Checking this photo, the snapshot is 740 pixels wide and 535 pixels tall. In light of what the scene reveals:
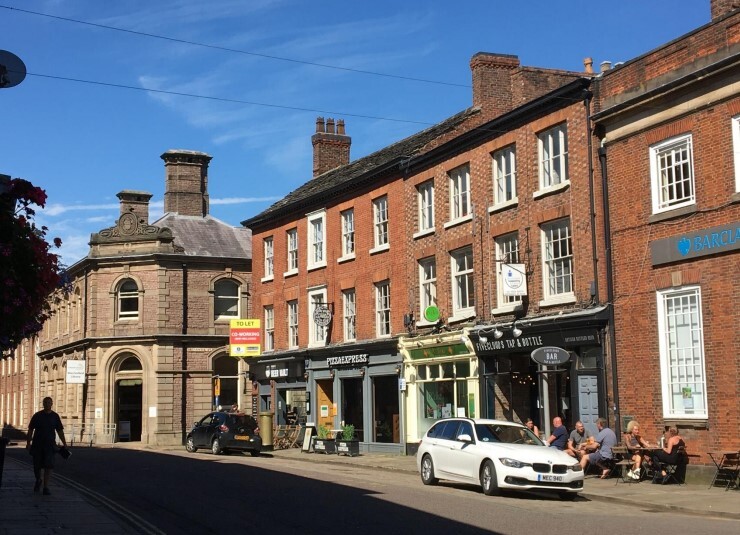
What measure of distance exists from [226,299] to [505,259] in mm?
28060

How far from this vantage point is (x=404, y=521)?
14328 mm

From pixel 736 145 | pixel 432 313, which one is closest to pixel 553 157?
pixel 736 145

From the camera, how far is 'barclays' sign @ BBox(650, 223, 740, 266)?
19750 mm

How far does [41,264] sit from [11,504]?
6.55m

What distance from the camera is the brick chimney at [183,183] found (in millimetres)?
55469

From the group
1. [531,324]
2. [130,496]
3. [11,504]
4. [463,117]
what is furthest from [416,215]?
[11,504]

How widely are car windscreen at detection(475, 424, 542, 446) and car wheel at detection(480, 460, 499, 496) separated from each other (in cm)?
70

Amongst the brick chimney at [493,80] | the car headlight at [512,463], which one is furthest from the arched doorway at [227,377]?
the car headlight at [512,463]

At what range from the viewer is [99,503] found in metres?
17.1

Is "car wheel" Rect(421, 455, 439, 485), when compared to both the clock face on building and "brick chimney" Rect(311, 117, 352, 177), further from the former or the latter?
the clock face on building

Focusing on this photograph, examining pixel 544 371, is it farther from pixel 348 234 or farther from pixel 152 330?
pixel 152 330

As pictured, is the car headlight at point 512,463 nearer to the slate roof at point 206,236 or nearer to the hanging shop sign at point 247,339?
the hanging shop sign at point 247,339

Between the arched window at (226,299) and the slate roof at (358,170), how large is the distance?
33.2 feet

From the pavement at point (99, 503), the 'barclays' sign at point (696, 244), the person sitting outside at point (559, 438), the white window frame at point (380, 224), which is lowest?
the pavement at point (99, 503)
